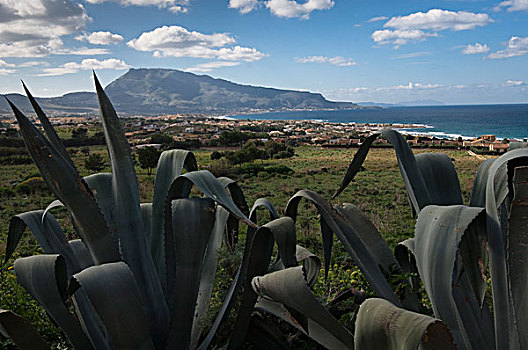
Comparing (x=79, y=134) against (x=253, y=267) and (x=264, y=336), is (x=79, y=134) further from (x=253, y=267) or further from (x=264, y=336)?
(x=253, y=267)

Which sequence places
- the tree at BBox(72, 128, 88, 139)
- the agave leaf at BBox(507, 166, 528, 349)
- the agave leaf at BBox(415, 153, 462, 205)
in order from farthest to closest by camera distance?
the tree at BBox(72, 128, 88, 139) → the agave leaf at BBox(415, 153, 462, 205) → the agave leaf at BBox(507, 166, 528, 349)

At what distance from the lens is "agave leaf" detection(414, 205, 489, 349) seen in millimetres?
1263

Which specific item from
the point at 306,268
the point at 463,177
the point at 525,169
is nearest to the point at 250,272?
the point at 306,268

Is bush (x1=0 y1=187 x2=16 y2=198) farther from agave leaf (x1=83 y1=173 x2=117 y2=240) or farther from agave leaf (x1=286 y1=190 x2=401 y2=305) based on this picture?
agave leaf (x1=286 y1=190 x2=401 y2=305)

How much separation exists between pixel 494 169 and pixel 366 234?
0.74 m

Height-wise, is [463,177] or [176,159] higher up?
[176,159]

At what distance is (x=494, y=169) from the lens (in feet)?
4.65

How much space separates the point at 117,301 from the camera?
1.32 meters

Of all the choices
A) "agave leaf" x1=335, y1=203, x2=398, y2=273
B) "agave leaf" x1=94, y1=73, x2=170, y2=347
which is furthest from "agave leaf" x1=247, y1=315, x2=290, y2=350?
"agave leaf" x1=335, y1=203, x2=398, y2=273

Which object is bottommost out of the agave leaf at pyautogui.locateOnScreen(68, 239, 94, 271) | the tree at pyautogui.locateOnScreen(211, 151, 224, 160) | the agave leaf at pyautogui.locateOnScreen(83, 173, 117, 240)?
the tree at pyautogui.locateOnScreen(211, 151, 224, 160)

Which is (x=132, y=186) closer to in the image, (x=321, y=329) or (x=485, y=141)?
(x=321, y=329)

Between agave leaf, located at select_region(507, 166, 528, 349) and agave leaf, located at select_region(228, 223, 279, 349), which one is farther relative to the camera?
agave leaf, located at select_region(228, 223, 279, 349)

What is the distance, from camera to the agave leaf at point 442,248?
4.14 feet

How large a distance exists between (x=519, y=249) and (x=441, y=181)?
0.69 m
